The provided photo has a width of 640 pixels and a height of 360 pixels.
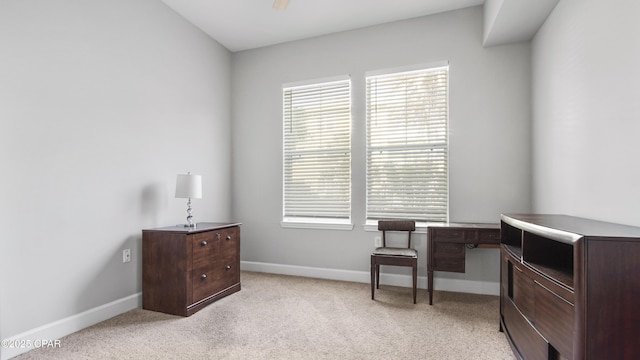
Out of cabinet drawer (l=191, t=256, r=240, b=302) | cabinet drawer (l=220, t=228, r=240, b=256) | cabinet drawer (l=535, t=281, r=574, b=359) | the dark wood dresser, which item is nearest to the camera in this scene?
cabinet drawer (l=535, t=281, r=574, b=359)

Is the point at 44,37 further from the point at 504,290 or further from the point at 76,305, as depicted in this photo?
the point at 504,290

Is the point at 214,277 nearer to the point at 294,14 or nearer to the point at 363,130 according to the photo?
the point at 363,130

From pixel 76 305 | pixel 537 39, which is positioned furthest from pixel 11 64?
pixel 537 39

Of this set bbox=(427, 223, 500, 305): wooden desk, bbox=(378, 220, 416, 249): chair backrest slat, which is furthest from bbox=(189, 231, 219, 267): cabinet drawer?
bbox=(427, 223, 500, 305): wooden desk

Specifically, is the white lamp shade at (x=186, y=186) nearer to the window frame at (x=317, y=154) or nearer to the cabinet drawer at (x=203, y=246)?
the cabinet drawer at (x=203, y=246)

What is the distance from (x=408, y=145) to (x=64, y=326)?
11.3ft

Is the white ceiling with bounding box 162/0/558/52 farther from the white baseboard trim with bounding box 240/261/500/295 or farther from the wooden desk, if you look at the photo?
the white baseboard trim with bounding box 240/261/500/295

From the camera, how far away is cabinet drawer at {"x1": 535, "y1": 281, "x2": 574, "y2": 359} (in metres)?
1.26

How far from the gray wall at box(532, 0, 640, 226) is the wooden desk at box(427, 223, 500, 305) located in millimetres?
540

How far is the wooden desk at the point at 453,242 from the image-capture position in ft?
9.13

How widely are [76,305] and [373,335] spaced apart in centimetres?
227

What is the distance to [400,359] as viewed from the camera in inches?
77.0

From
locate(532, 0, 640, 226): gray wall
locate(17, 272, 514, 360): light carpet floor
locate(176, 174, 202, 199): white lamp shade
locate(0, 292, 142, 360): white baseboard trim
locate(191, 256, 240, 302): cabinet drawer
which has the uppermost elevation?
locate(532, 0, 640, 226): gray wall

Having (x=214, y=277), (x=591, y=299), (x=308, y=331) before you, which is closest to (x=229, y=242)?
(x=214, y=277)
